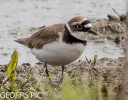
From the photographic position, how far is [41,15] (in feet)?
40.5

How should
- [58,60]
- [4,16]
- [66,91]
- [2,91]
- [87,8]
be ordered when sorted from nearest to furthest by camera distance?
[66,91] → [2,91] → [58,60] → [4,16] → [87,8]

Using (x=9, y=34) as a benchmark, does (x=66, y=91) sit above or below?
above

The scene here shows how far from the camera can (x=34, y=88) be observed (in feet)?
18.1

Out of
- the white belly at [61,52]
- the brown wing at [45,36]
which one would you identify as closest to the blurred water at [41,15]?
the brown wing at [45,36]

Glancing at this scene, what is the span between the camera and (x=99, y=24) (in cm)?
1139

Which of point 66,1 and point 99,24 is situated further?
point 66,1

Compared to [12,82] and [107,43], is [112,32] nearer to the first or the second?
[107,43]

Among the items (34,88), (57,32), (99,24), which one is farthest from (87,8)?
(34,88)

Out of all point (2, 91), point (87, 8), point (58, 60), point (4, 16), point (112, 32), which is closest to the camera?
point (2, 91)

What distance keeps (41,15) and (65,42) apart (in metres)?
6.25

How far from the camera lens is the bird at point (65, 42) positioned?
20.3 feet

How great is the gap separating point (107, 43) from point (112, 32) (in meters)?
0.90

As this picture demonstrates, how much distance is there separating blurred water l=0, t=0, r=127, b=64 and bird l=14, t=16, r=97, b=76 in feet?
6.81

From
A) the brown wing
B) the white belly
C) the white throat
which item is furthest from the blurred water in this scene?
the white throat
